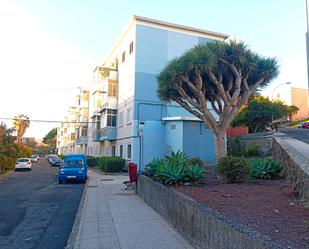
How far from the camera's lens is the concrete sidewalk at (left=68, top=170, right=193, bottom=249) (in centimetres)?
630

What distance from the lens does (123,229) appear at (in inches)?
296

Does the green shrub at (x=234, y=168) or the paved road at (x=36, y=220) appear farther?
the green shrub at (x=234, y=168)

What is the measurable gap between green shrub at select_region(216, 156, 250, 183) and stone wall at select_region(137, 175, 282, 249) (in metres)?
2.38

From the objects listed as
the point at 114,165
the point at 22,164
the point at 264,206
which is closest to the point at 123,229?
the point at 264,206

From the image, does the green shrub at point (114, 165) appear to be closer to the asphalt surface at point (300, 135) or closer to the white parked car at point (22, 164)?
the white parked car at point (22, 164)

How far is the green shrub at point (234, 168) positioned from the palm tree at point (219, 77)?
2.90 meters

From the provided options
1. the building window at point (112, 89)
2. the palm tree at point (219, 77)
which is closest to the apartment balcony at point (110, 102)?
the building window at point (112, 89)

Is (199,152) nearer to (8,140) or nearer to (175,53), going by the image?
(175,53)

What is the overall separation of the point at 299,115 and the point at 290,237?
268 ft

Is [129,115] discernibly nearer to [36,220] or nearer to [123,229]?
[36,220]

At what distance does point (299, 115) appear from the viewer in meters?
78.8

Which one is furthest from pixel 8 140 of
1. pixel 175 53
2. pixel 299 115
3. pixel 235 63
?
pixel 299 115

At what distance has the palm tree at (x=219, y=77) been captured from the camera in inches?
530

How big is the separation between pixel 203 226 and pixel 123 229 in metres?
2.55
